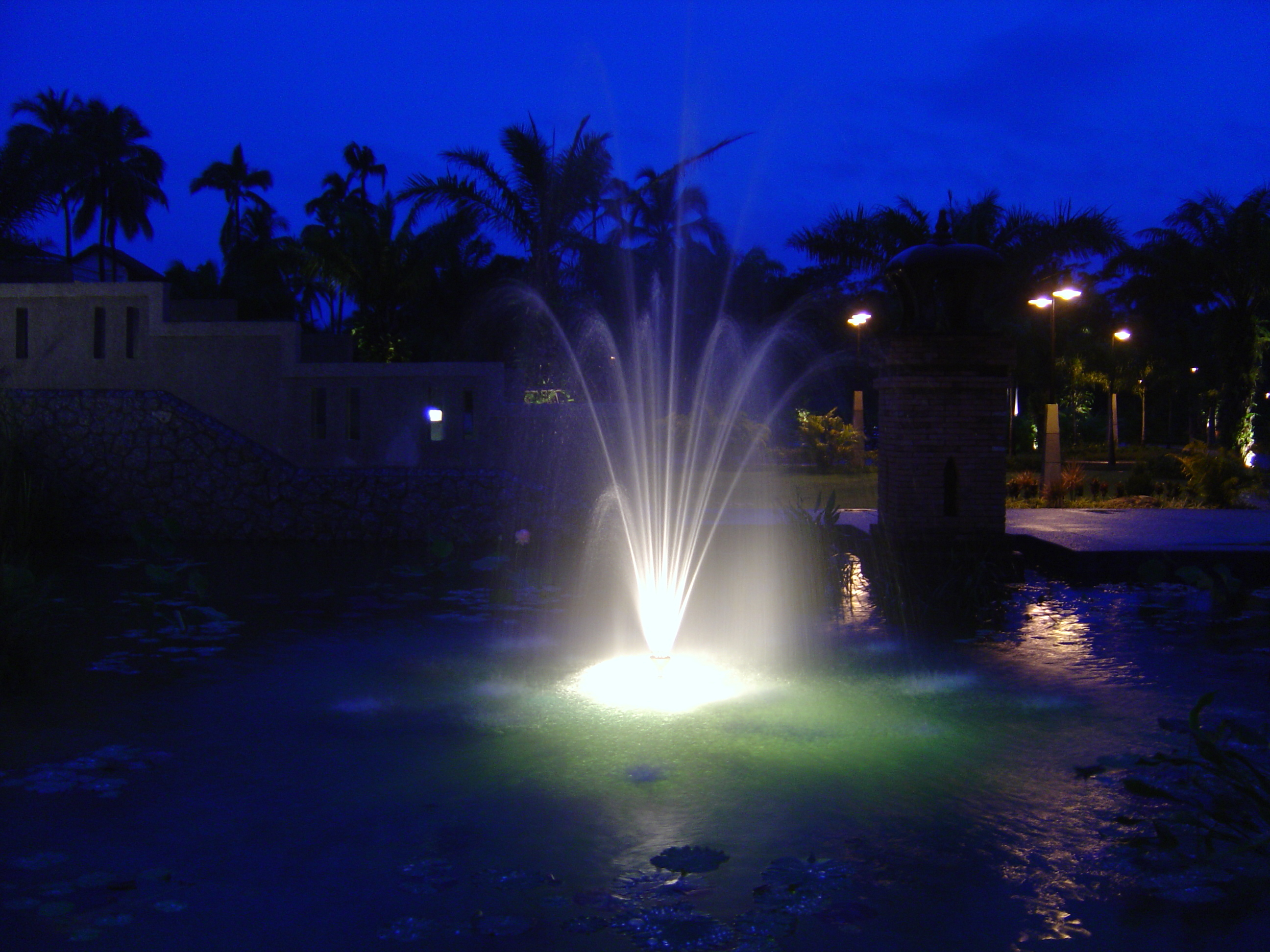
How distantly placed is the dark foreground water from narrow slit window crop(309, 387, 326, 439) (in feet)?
23.3

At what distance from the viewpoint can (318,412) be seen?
1505 centimetres

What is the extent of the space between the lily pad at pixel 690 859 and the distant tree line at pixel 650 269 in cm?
1690

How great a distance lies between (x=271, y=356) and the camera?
49.3 ft

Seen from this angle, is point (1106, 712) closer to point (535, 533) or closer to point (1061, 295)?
point (535, 533)

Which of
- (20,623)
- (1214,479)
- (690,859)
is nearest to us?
(690,859)

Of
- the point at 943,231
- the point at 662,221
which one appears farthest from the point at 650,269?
the point at 943,231

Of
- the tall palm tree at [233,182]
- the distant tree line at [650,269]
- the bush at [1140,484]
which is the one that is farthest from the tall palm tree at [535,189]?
the tall palm tree at [233,182]

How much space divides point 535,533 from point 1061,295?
11782 millimetres

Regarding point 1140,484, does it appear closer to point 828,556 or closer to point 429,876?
point 828,556

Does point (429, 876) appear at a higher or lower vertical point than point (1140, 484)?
lower

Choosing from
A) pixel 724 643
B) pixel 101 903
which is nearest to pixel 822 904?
pixel 101 903

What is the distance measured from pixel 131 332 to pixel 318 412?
9.22 feet

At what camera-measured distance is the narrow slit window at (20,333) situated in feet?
49.0

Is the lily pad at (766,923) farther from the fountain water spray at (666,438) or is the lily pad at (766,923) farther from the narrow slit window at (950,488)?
the narrow slit window at (950,488)
